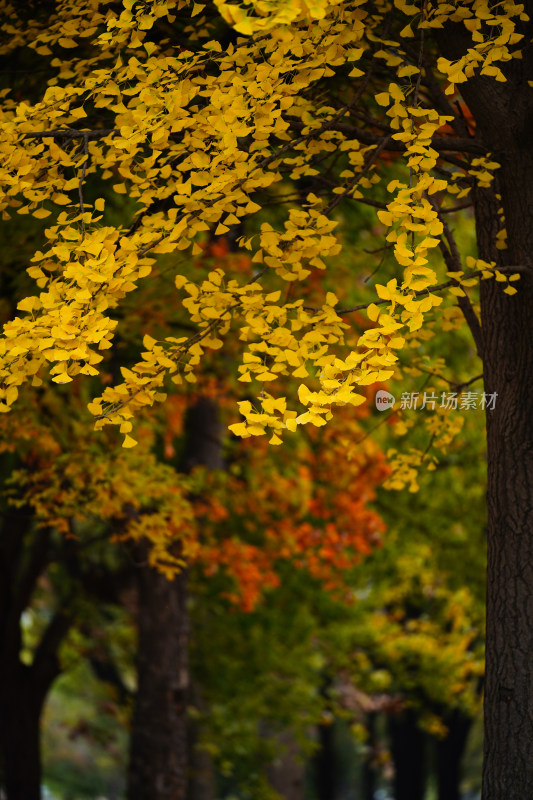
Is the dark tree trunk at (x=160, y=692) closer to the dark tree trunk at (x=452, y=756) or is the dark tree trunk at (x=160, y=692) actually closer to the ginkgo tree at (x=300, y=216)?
the ginkgo tree at (x=300, y=216)

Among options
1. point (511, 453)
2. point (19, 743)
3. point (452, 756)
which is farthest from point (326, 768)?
point (511, 453)

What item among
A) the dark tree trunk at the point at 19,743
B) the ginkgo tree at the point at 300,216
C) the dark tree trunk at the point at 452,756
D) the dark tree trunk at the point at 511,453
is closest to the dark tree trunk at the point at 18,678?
the dark tree trunk at the point at 19,743

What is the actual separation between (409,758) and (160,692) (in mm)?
12771

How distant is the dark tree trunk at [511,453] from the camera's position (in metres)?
4.71

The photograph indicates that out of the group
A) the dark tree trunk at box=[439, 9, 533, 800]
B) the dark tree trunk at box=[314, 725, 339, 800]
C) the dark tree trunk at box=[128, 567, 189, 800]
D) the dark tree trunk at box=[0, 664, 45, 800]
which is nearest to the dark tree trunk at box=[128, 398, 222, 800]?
the dark tree trunk at box=[128, 567, 189, 800]

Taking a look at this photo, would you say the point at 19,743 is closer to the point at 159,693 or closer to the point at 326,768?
the point at 159,693

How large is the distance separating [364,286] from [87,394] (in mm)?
3572

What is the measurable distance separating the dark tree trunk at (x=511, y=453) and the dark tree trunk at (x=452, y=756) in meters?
16.1

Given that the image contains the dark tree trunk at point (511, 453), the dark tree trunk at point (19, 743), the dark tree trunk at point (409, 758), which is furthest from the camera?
the dark tree trunk at point (409, 758)

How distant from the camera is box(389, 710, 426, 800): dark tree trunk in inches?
798

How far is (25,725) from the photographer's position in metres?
11.1

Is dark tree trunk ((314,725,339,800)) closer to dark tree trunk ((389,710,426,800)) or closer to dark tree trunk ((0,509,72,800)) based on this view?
dark tree trunk ((389,710,426,800))

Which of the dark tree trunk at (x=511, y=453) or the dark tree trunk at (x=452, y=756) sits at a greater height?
the dark tree trunk at (x=511, y=453)

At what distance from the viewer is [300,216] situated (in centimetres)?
475
